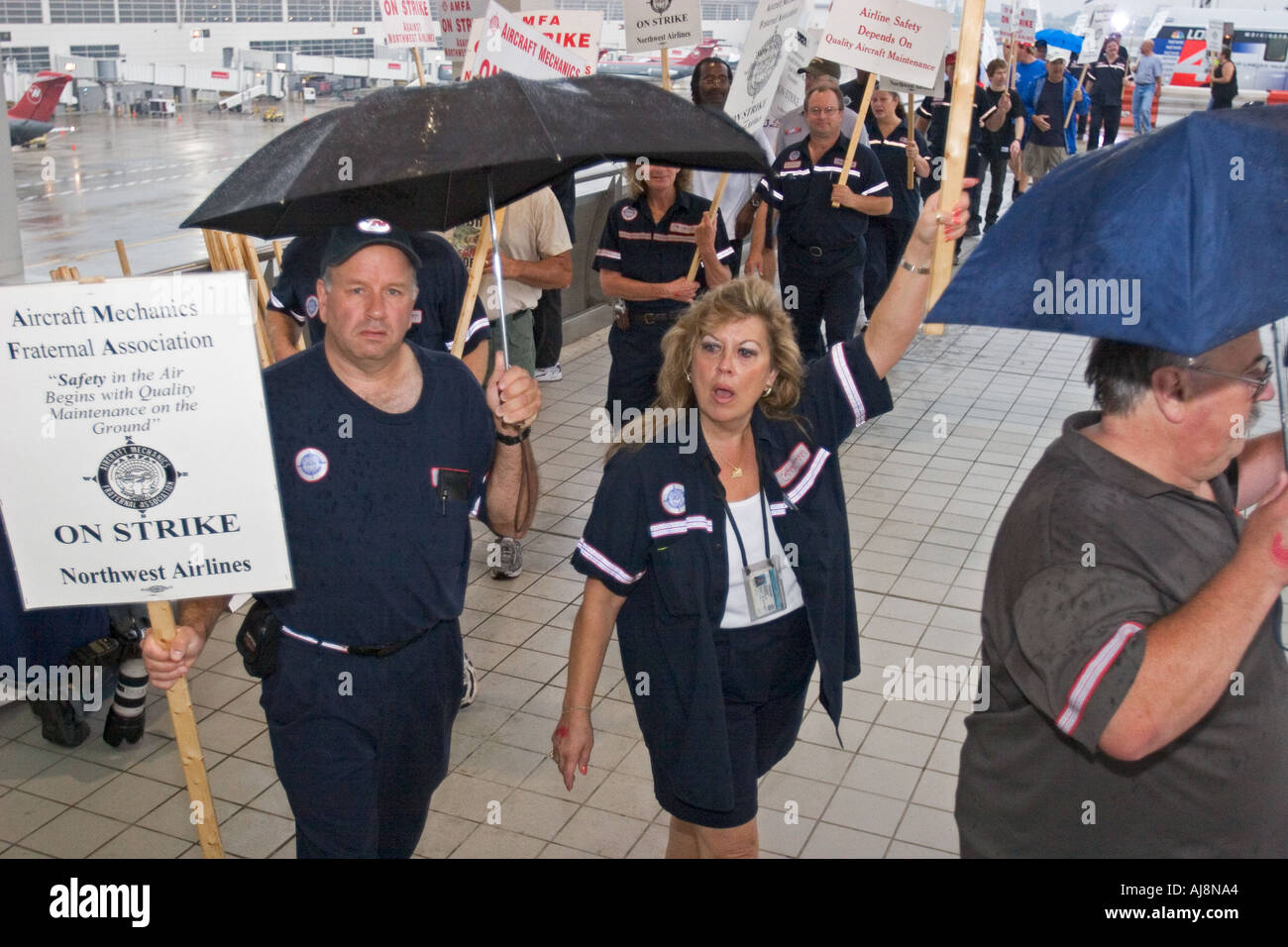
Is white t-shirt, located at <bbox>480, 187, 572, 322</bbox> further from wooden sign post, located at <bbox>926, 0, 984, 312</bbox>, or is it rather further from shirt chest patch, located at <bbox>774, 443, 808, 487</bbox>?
wooden sign post, located at <bbox>926, 0, 984, 312</bbox>

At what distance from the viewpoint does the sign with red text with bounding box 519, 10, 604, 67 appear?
6.55 metres

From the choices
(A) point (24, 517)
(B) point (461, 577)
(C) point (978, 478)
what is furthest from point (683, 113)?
(C) point (978, 478)

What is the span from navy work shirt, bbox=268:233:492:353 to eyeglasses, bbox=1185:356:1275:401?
3083 millimetres

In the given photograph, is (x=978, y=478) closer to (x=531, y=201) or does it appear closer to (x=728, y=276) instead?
(x=728, y=276)

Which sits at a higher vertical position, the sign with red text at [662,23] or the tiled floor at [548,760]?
the sign with red text at [662,23]

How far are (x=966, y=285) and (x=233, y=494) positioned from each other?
5.32 ft

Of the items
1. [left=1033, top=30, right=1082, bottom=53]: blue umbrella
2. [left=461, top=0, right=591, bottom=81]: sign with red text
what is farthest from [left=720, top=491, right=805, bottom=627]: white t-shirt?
[left=1033, top=30, right=1082, bottom=53]: blue umbrella

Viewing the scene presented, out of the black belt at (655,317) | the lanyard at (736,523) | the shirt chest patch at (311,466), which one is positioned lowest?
the black belt at (655,317)

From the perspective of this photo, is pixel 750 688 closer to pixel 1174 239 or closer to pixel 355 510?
pixel 355 510

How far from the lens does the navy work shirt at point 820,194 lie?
797 cm

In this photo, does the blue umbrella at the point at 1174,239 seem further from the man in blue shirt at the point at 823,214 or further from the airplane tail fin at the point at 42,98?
the airplane tail fin at the point at 42,98

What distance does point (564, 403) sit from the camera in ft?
29.7

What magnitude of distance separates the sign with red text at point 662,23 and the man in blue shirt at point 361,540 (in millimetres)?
4862

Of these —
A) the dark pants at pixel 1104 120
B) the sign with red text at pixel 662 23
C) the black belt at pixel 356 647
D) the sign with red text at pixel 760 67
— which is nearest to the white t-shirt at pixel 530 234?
the sign with red text at pixel 760 67
